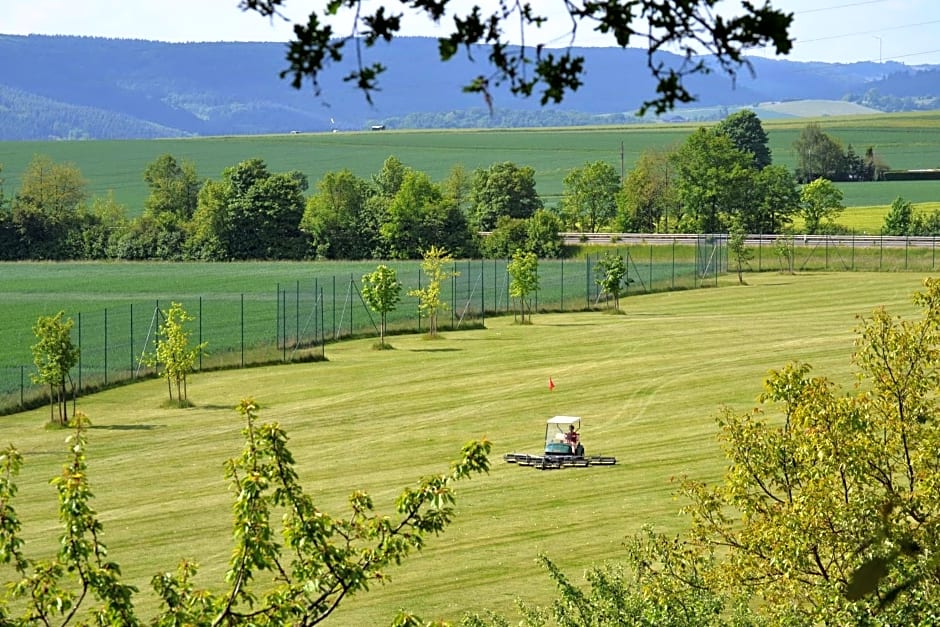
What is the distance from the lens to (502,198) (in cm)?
11031

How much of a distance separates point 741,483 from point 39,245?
100869mm

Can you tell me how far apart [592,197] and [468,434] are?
82.0m

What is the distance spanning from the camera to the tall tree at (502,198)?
110m

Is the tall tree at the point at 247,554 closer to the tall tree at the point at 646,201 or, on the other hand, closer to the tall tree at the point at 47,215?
the tall tree at the point at 47,215

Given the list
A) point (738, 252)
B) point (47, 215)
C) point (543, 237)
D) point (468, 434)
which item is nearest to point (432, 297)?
point (468, 434)

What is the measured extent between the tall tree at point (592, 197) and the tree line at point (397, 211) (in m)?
0.11

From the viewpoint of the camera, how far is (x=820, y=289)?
250 ft

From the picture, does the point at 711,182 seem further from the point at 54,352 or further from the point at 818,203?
the point at 54,352

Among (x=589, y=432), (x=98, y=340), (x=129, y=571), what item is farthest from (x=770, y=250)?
(x=129, y=571)

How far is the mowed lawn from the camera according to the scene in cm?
2675

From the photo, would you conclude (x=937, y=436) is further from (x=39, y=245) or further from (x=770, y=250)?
(x=39, y=245)

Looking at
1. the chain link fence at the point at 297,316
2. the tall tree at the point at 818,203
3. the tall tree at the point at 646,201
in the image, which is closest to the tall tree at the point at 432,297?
the chain link fence at the point at 297,316

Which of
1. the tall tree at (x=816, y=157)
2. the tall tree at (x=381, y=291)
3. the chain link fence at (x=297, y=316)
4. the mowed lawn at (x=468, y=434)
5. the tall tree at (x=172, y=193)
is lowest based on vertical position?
the mowed lawn at (x=468, y=434)

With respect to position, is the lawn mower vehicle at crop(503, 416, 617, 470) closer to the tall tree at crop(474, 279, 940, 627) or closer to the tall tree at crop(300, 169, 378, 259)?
the tall tree at crop(474, 279, 940, 627)
